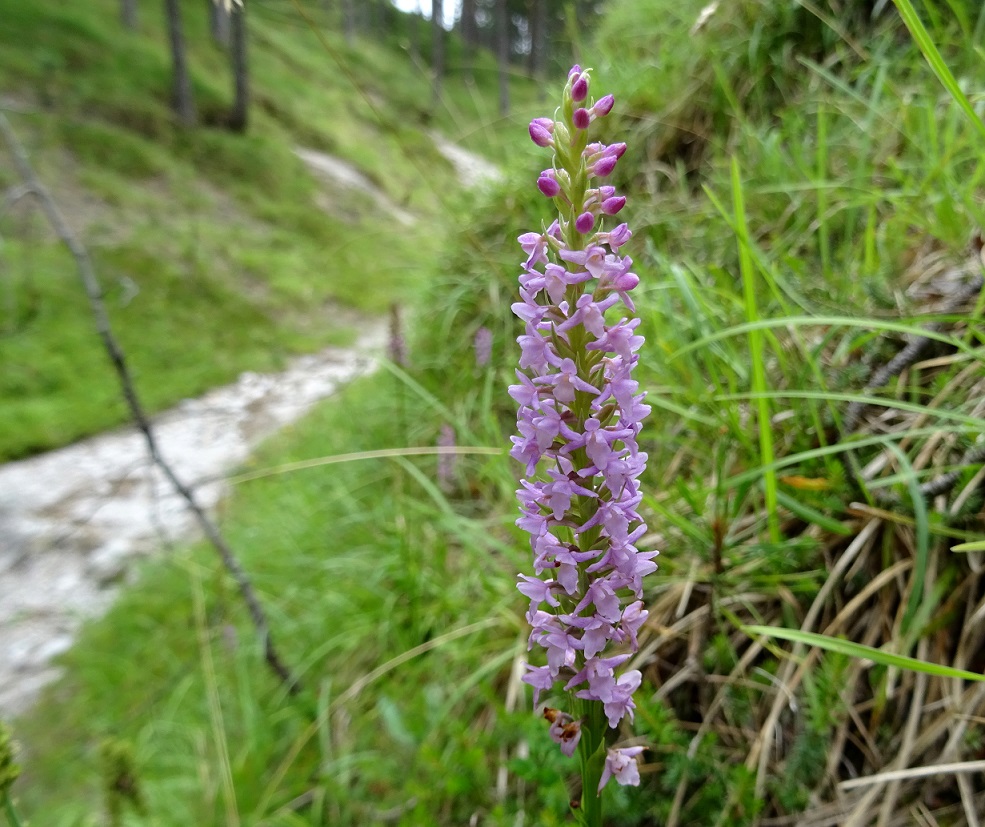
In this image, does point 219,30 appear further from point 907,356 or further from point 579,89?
point 579,89

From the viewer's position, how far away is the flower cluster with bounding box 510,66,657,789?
0.83m

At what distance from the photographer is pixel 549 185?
0.81 metres

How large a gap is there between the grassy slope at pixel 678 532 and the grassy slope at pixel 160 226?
10.4ft

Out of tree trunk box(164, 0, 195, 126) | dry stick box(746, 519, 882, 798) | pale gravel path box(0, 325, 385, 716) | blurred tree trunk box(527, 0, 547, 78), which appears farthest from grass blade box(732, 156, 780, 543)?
blurred tree trunk box(527, 0, 547, 78)

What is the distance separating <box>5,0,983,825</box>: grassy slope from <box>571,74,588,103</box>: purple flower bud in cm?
99

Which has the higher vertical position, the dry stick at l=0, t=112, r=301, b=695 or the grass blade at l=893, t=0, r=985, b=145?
the grass blade at l=893, t=0, r=985, b=145

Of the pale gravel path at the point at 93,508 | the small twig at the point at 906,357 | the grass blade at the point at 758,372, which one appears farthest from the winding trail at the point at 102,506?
the small twig at the point at 906,357

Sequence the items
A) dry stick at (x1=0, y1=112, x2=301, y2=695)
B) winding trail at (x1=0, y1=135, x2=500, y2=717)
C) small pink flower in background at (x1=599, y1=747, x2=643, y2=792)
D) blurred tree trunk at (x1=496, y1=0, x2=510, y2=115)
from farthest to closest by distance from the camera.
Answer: blurred tree trunk at (x1=496, y1=0, x2=510, y2=115), winding trail at (x1=0, y1=135, x2=500, y2=717), dry stick at (x1=0, y1=112, x2=301, y2=695), small pink flower in background at (x1=599, y1=747, x2=643, y2=792)

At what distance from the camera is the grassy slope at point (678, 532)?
1605mm

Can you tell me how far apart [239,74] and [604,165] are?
23883 millimetres

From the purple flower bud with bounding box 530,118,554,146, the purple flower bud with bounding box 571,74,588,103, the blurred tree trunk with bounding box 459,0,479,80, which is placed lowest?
the purple flower bud with bounding box 530,118,554,146

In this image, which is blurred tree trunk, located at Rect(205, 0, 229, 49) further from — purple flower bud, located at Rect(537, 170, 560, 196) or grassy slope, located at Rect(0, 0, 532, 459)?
purple flower bud, located at Rect(537, 170, 560, 196)

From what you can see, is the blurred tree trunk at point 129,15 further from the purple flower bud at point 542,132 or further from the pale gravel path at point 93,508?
the purple flower bud at point 542,132

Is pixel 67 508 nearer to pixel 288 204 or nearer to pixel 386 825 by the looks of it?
pixel 386 825
